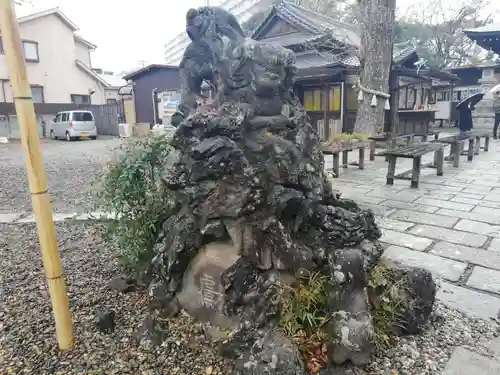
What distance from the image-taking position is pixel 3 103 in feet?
56.0

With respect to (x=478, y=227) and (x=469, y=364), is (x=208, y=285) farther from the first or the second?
(x=478, y=227)

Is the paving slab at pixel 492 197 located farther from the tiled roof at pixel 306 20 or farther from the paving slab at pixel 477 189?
the tiled roof at pixel 306 20

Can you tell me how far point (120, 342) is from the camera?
2.15m

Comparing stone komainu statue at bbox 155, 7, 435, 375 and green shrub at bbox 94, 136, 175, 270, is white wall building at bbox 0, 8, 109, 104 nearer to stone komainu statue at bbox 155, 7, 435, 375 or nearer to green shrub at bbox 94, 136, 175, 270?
green shrub at bbox 94, 136, 175, 270

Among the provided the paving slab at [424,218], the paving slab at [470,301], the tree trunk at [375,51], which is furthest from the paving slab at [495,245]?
the tree trunk at [375,51]

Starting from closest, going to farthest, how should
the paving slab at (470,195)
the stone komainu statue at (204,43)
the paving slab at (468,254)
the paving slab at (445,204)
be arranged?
the stone komainu statue at (204,43) < the paving slab at (468,254) < the paving slab at (445,204) < the paving slab at (470,195)

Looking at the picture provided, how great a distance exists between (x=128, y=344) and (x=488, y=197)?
5197 millimetres

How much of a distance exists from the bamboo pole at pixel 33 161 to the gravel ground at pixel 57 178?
915mm

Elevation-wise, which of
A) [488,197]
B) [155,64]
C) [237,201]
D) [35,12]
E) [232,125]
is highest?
[35,12]

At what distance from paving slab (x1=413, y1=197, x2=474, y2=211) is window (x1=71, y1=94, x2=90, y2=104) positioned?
19917 millimetres

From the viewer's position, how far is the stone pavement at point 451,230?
8.37 feet

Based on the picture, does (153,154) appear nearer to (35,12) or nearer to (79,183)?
(79,183)

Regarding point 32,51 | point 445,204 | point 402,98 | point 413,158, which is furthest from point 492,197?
point 32,51

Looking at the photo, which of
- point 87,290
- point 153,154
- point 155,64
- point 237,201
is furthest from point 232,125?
point 155,64
